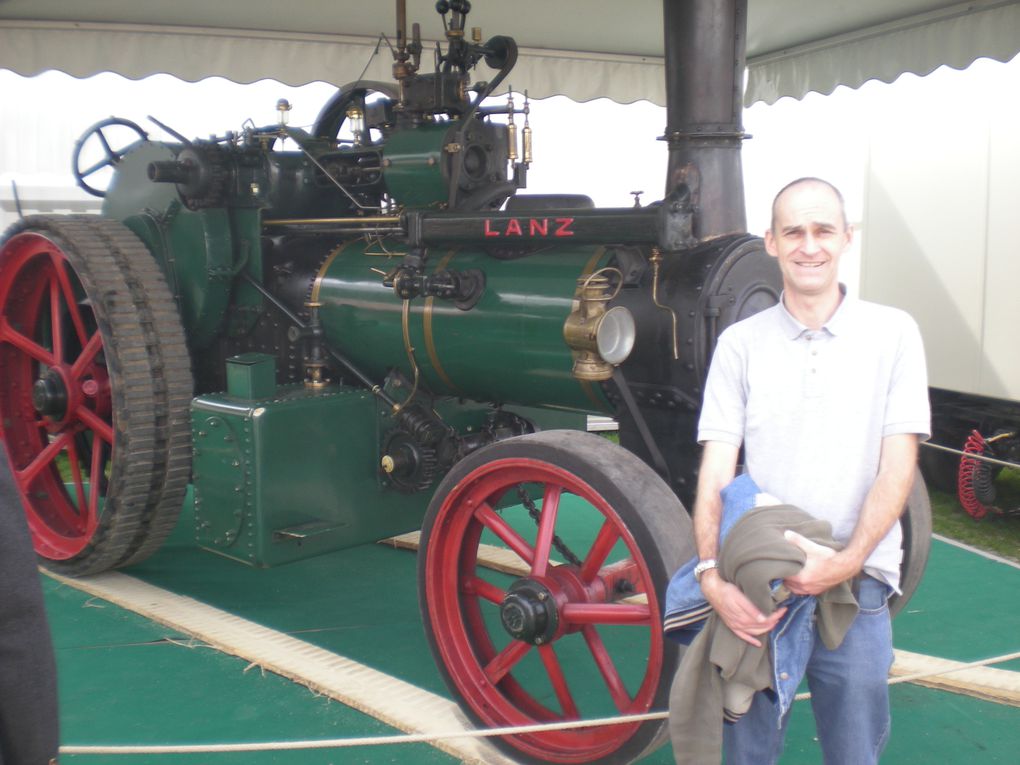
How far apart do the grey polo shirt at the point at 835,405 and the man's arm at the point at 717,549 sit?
0.18ft

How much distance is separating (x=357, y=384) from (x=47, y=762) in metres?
2.41

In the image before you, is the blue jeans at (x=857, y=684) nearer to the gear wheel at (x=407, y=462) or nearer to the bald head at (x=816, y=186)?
the bald head at (x=816, y=186)

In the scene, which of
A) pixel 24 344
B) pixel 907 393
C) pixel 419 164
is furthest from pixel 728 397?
pixel 24 344

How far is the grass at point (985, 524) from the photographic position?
14.8 feet

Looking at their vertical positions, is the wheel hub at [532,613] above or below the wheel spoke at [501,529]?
below

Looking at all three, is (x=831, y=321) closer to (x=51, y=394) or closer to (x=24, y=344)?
(x=51, y=394)

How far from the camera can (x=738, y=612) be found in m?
1.62

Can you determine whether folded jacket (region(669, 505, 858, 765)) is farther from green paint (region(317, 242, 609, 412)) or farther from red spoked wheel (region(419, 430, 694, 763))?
green paint (region(317, 242, 609, 412))

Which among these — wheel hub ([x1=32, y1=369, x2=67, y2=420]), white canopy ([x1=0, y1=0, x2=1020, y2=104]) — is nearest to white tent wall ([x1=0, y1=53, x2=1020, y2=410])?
white canopy ([x1=0, y1=0, x2=1020, y2=104])

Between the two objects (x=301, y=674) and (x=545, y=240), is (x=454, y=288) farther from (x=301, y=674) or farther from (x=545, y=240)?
(x=301, y=674)

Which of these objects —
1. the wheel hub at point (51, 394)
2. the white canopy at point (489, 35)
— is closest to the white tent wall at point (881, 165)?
the white canopy at point (489, 35)

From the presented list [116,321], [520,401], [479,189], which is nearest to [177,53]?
[116,321]

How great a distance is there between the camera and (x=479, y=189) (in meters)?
3.19

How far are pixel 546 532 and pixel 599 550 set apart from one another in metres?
0.12
